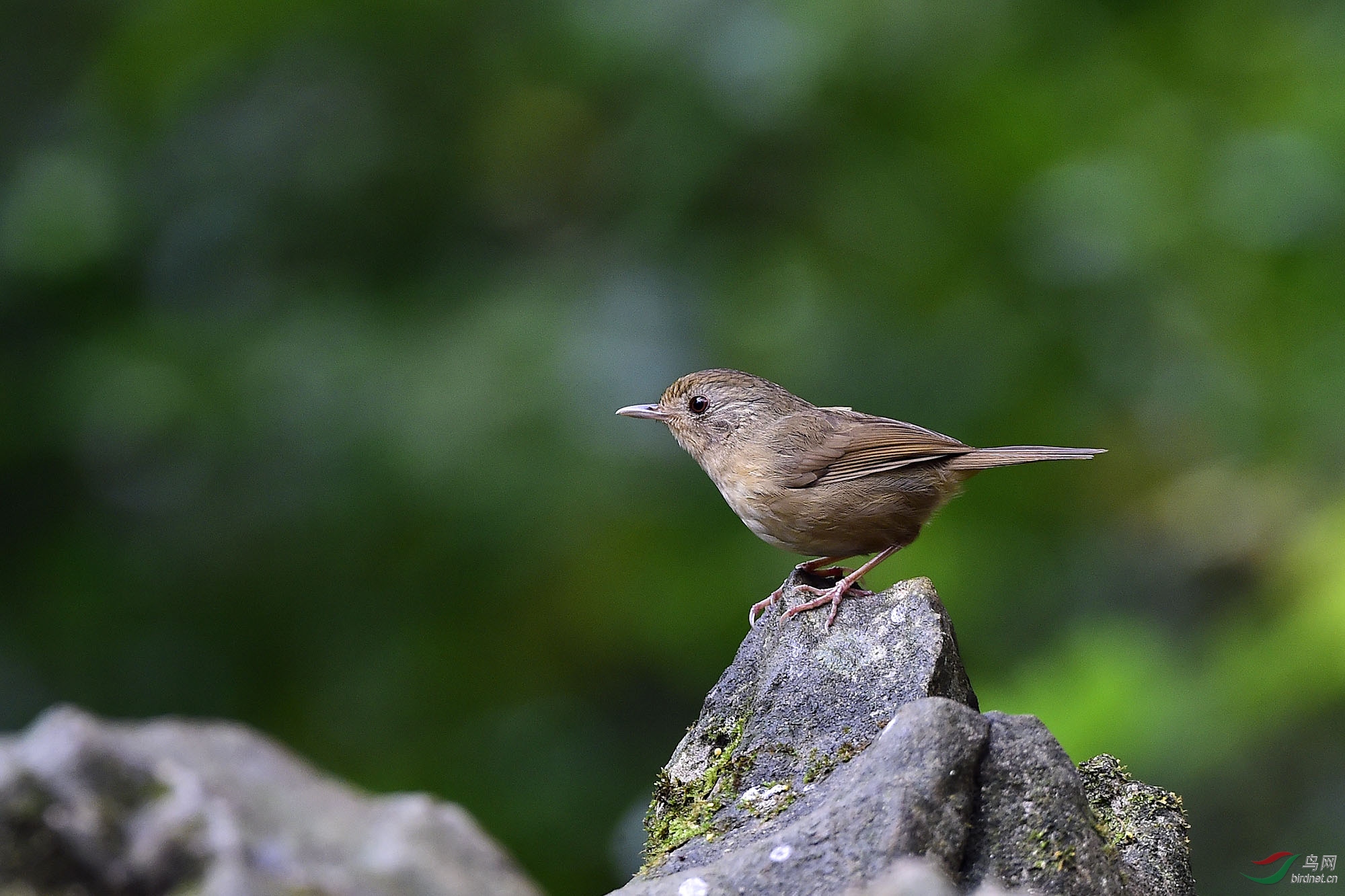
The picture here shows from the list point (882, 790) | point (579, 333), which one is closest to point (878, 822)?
point (882, 790)

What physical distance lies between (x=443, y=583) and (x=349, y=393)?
4.09 feet

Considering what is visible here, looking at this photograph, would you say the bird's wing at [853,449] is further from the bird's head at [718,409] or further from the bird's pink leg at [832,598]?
the bird's pink leg at [832,598]

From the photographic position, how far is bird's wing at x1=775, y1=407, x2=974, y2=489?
4.51 metres

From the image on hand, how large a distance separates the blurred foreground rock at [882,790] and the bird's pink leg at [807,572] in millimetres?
184

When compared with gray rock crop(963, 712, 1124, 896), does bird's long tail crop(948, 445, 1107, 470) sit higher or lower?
higher

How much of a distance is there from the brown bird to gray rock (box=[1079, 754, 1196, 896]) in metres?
1.05

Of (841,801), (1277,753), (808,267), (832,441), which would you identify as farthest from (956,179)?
(841,801)

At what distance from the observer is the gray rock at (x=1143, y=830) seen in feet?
9.61

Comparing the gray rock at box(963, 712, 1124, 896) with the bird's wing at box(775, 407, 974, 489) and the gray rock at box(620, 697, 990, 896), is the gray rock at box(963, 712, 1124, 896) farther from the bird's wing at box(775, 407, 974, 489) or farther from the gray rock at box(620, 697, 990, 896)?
the bird's wing at box(775, 407, 974, 489)

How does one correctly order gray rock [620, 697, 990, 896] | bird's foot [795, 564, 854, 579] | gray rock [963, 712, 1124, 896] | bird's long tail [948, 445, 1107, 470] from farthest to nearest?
bird's long tail [948, 445, 1107, 470] → bird's foot [795, 564, 854, 579] → gray rock [963, 712, 1124, 896] → gray rock [620, 697, 990, 896]

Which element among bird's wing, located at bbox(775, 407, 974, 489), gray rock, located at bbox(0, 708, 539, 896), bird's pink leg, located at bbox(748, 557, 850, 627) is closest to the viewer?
gray rock, located at bbox(0, 708, 539, 896)

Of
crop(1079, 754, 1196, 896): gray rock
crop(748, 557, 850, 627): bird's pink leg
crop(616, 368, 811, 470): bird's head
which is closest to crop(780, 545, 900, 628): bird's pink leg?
crop(748, 557, 850, 627): bird's pink leg

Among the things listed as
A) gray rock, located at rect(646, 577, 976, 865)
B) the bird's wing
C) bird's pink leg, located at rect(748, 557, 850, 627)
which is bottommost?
gray rock, located at rect(646, 577, 976, 865)

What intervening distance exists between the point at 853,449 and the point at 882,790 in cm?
230
